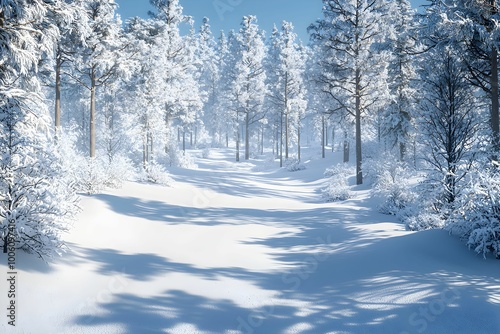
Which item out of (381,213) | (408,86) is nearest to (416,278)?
(381,213)

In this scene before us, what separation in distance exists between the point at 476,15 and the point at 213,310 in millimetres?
11649

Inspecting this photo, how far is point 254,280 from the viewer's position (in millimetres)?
6082

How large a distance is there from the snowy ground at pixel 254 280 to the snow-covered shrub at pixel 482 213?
296mm

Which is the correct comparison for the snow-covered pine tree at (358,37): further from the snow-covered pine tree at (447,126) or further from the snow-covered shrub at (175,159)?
the snow-covered shrub at (175,159)

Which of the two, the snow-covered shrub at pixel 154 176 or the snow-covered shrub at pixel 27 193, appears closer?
the snow-covered shrub at pixel 27 193

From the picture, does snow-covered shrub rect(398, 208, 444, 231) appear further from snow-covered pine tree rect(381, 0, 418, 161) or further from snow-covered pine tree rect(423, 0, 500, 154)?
snow-covered pine tree rect(381, 0, 418, 161)

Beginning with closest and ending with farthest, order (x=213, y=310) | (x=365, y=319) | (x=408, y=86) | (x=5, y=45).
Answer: (x=365, y=319) → (x=213, y=310) → (x=5, y=45) → (x=408, y=86)

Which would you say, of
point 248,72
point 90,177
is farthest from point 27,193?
point 248,72

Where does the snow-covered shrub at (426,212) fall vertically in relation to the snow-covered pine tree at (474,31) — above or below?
below

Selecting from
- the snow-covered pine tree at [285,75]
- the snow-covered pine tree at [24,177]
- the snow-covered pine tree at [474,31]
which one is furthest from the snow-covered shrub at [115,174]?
the snow-covered pine tree at [285,75]

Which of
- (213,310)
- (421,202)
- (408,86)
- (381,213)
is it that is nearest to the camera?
(213,310)

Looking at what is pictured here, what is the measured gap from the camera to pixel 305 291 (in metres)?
5.60

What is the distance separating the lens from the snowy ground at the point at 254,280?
14.7 ft

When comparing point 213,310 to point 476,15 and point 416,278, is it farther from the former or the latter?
point 476,15
